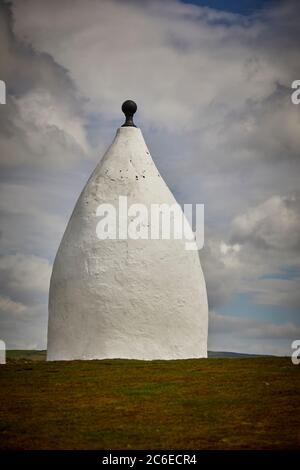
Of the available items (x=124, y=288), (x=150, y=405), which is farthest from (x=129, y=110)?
(x=150, y=405)

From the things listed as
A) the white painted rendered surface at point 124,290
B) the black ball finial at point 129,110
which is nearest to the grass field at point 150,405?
the white painted rendered surface at point 124,290

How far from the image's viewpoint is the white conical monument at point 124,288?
21.4m

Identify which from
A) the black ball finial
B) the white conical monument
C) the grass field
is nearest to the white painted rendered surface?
the white conical monument

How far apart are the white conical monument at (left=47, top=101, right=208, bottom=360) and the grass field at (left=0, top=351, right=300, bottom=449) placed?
97 centimetres

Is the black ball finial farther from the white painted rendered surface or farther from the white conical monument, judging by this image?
the white painted rendered surface

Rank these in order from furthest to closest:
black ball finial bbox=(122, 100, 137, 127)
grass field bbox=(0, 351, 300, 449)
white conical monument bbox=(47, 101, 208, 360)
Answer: black ball finial bbox=(122, 100, 137, 127) → white conical monument bbox=(47, 101, 208, 360) → grass field bbox=(0, 351, 300, 449)

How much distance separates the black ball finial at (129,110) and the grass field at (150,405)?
7.95m

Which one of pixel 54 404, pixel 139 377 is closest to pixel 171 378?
pixel 139 377

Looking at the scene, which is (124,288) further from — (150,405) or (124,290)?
(150,405)

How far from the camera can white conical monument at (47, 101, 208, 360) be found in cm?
2138

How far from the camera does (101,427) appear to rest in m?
13.8

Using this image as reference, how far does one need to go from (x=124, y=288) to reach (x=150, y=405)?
6334 millimetres

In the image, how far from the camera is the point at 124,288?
2147 centimetres

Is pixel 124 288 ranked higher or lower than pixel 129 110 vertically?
lower
